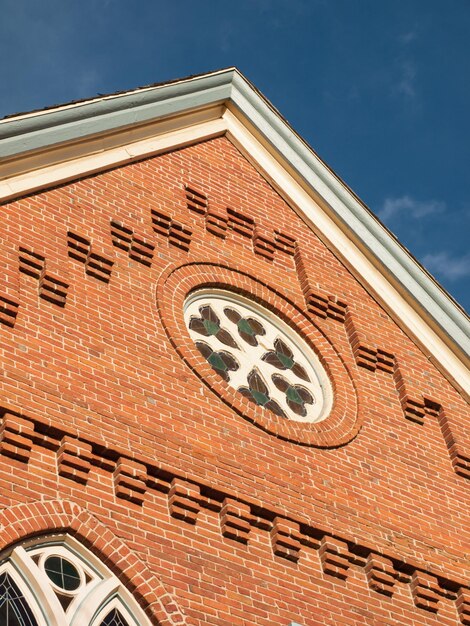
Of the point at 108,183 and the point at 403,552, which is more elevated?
the point at 108,183

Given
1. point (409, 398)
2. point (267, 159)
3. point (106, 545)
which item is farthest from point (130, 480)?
point (267, 159)

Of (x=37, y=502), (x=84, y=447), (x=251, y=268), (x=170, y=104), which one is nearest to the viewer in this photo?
(x=37, y=502)

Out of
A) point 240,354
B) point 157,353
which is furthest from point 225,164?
point 157,353

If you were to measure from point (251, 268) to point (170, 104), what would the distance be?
2.41 meters

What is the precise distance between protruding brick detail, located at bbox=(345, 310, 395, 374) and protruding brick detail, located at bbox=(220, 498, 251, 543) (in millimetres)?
3539

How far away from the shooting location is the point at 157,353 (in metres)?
11.6

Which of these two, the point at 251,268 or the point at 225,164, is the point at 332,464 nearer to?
the point at 251,268

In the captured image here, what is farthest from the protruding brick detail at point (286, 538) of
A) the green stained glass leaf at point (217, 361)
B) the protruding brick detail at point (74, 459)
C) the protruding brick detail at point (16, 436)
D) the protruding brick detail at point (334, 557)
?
the protruding brick detail at point (16, 436)

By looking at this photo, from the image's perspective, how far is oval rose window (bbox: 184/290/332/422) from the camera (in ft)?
40.9

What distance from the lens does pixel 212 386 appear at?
38.3 feet

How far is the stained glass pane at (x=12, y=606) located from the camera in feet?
28.6

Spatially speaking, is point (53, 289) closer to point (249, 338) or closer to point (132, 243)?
point (132, 243)

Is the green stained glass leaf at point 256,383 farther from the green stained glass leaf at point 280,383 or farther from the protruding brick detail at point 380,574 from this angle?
the protruding brick detail at point 380,574

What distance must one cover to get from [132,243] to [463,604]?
15.6ft
